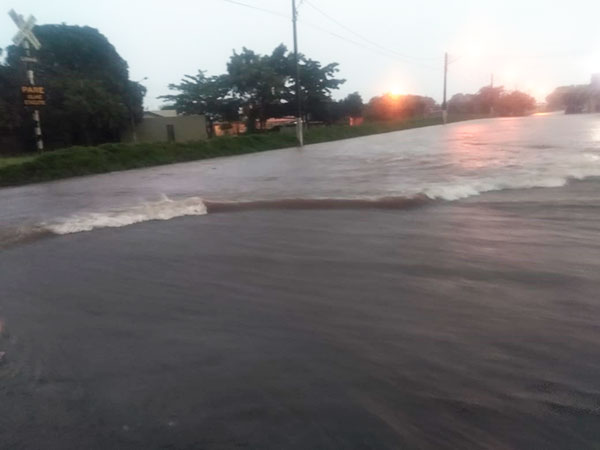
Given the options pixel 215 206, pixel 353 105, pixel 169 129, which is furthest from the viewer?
pixel 353 105

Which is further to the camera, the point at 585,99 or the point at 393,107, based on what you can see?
the point at 585,99

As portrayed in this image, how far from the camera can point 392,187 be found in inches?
339

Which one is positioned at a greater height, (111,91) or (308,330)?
(111,91)

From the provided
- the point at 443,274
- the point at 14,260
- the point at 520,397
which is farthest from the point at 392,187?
the point at 520,397

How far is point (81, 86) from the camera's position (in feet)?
85.3

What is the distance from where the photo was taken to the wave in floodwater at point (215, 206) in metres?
6.39

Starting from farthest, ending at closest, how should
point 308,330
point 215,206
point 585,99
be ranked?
1. point 585,99
2. point 215,206
3. point 308,330

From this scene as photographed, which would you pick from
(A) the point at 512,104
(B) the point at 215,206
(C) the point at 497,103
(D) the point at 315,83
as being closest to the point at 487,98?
(C) the point at 497,103

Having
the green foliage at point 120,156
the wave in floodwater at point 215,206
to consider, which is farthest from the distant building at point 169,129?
the wave in floodwater at point 215,206

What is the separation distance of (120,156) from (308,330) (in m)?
14.8

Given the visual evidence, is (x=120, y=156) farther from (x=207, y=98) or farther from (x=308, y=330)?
(x=207, y=98)

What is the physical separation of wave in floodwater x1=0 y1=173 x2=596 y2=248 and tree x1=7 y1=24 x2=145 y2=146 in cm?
2041

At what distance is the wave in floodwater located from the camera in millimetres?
6395

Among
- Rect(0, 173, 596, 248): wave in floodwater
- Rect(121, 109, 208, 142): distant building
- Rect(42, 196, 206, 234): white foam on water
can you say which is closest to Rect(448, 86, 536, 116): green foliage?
Rect(121, 109, 208, 142): distant building
